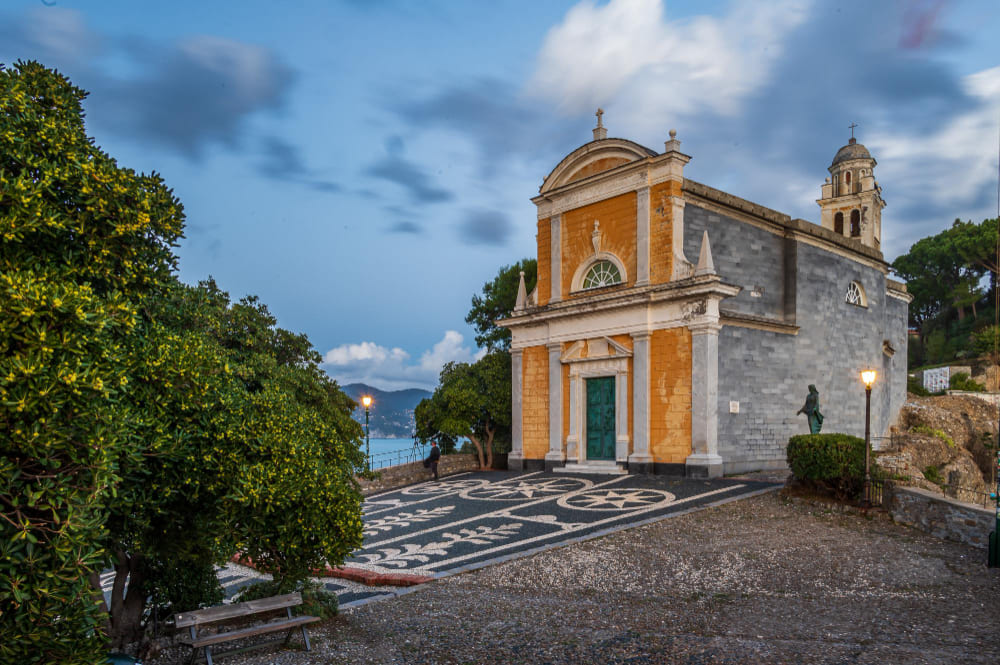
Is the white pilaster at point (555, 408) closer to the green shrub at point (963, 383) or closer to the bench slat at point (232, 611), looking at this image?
the bench slat at point (232, 611)

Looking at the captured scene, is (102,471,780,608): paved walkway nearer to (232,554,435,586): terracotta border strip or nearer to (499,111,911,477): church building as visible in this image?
(232,554,435,586): terracotta border strip

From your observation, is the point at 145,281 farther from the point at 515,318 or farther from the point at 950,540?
the point at 515,318

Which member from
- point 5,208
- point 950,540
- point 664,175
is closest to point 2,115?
point 5,208

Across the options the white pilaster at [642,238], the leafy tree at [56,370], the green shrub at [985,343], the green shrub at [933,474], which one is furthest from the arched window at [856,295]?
the green shrub at [985,343]

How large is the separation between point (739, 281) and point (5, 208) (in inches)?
755

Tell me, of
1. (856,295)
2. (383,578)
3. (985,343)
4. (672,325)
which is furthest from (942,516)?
(985,343)

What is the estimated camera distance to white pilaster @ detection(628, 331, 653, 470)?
18.9 metres

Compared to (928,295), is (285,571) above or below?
below

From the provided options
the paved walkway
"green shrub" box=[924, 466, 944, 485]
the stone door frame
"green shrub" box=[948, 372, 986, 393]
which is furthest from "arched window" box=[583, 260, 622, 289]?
"green shrub" box=[948, 372, 986, 393]

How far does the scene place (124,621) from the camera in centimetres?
646

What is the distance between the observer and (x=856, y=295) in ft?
79.9

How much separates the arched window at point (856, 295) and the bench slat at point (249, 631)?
23.0 metres

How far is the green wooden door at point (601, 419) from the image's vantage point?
20.1m

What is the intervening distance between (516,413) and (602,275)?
5.71 m
